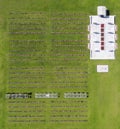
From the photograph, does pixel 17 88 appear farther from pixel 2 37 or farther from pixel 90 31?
pixel 90 31

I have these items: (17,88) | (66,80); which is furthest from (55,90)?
(17,88)

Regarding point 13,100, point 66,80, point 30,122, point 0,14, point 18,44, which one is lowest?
point 30,122

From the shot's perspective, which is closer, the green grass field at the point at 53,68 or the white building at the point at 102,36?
the green grass field at the point at 53,68

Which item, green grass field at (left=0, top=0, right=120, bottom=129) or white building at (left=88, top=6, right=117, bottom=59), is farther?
white building at (left=88, top=6, right=117, bottom=59)
